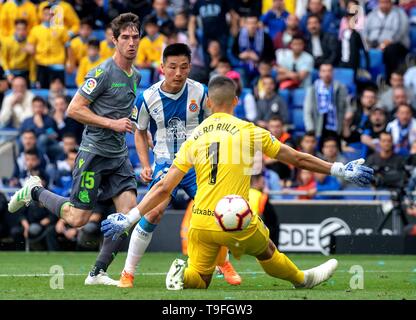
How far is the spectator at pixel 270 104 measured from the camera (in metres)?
21.9

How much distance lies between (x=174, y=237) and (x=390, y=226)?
11.9 feet

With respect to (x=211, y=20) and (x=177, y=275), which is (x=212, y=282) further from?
(x=211, y=20)

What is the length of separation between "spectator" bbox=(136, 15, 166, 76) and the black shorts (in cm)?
1134

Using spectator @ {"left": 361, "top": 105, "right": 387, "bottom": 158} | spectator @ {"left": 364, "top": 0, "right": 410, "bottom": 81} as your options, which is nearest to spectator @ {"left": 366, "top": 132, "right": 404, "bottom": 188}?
spectator @ {"left": 361, "top": 105, "right": 387, "bottom": 158}

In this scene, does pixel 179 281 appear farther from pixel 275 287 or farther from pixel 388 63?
pixel 388 63

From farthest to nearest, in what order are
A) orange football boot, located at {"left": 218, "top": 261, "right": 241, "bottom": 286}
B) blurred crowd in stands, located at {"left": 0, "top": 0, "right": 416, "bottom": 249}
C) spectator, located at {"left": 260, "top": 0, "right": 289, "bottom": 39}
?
spectator, located at {"left": 260, "top": 0, "right": 289, "bottom": 39} → blurred crowd in stands, located at {"left": 0, "top": 0, "right": 416, "bottom": 249} → orange football boot, located at {"left": 218, "top": 261, "right": 241, "bottom": 286}

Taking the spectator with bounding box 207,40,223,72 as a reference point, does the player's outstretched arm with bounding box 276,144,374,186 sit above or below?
above

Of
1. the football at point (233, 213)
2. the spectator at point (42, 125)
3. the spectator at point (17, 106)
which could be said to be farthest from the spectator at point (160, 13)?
the football at point (233, 213)

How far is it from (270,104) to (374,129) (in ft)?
6.70

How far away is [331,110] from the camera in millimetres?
21844

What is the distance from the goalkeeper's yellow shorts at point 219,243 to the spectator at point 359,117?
1140 cm

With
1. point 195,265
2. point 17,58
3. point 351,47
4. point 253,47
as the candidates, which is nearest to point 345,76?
point 351,47

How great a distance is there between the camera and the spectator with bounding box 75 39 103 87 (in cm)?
2297

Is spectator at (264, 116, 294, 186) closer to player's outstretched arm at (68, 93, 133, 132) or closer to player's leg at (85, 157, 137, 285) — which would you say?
player's leg at (85, 157, 137, 285)
